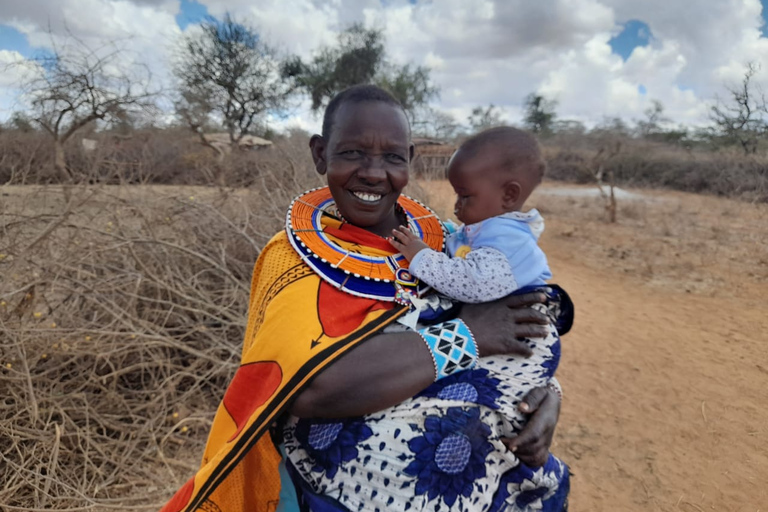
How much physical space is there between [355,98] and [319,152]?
222mm

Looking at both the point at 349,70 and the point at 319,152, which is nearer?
the point at 319,152

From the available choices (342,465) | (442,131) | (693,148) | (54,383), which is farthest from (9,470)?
(693,148)

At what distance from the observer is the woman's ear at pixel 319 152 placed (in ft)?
4.55

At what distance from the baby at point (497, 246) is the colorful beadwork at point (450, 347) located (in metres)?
0.09

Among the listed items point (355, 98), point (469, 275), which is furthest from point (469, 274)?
point (355, 98)

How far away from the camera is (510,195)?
144cm

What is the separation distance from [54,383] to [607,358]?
4753 mm

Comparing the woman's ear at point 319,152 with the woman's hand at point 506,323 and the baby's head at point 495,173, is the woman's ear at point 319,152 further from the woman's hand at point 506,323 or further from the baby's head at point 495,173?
the woman's hand at point 506,323

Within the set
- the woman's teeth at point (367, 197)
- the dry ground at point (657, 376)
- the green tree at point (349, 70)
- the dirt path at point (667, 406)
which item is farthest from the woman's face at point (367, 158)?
the green tree at point (349, 70)

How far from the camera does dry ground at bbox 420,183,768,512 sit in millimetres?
2793

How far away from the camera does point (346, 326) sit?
3.53ft

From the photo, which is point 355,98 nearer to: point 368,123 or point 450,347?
point 368,123

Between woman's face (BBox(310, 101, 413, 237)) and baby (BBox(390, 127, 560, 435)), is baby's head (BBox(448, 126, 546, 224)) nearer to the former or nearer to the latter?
baby (BBox(390, 127, 560, 435))

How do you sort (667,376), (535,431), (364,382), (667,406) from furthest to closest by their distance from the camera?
(667,376), (667,406), (535,431), (364,382)
